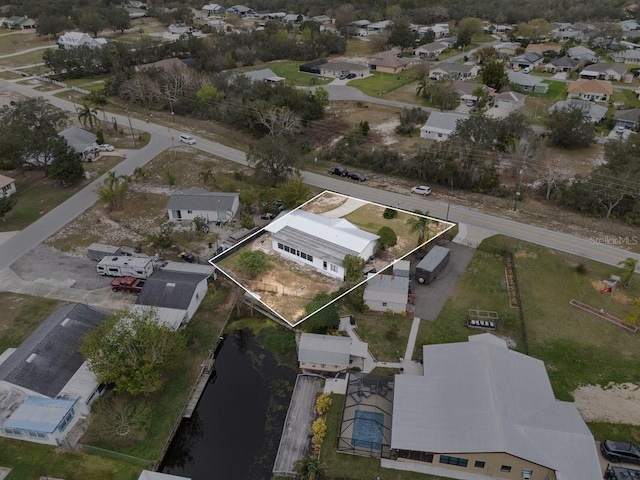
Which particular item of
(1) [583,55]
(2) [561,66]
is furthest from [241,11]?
(1) [583,55]

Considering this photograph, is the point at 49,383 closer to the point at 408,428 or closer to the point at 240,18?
the point at 408,428

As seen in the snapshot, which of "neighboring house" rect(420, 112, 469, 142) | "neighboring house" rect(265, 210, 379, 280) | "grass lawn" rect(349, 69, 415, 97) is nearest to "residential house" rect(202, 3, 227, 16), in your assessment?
"grass lawn" rect(349, 69, 415, 97)

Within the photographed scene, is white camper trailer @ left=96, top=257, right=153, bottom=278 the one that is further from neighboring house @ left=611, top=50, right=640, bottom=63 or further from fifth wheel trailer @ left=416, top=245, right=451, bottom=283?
neighboring house @ left=611, top=50, right=640, bottom=63

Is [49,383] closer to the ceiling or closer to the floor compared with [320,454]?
closer to the ceiling

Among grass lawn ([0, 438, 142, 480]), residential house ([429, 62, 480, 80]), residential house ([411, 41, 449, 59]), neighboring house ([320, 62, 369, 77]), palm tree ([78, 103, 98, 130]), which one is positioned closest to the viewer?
grass lawn ([0, 438, 142, 480])

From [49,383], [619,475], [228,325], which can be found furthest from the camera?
[228,325]

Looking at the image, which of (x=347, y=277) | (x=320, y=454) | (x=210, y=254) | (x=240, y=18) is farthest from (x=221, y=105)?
(x=240, y=18)

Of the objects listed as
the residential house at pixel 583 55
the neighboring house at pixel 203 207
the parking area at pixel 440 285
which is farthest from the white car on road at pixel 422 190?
the residential house at pixel 583 55
